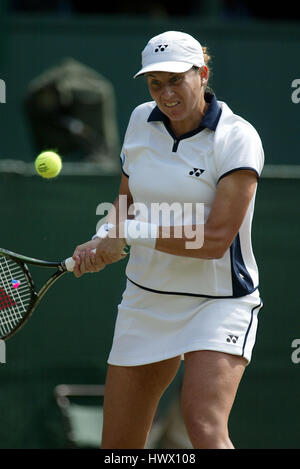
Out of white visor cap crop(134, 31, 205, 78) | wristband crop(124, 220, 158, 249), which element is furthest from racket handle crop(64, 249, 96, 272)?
white visor cap crop(134, 31, 205, 78)

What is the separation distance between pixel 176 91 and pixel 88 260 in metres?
0.72

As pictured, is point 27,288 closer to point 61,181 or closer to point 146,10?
point 61,181

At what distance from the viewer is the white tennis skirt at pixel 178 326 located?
315cm

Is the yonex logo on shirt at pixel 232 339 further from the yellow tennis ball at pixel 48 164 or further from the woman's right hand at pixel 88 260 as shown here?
the yellow tennis ball at pixel 48 164

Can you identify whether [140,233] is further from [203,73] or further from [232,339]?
[203,73]

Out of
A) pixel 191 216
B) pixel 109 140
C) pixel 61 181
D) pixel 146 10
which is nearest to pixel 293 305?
pixel 61 181

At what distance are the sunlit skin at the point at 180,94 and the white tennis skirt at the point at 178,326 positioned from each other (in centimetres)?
66

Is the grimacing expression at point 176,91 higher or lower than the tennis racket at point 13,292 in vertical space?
higher

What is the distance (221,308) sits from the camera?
319 cm

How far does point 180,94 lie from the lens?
317cm

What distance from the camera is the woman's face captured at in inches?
124

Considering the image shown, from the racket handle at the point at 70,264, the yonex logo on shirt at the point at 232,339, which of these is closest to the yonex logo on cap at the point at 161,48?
the racket handle at the point at 70,264

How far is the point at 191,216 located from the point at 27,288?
0.95m

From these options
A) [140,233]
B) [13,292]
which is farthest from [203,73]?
[13,292]
